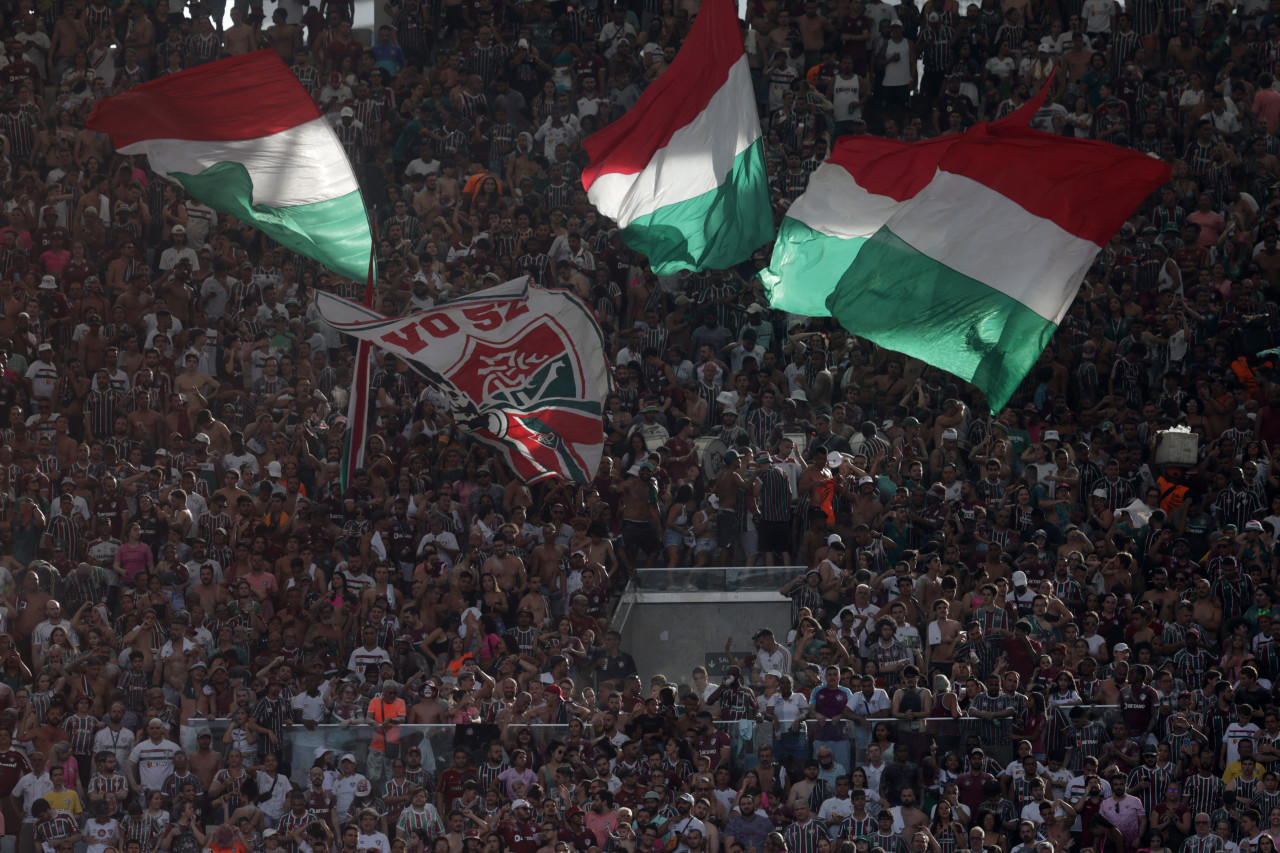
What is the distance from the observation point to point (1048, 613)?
18.0 m

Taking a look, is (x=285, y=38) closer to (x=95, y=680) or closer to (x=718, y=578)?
(x=718, y=578)

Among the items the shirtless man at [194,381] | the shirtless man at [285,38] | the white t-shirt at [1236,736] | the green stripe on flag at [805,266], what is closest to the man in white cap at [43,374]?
the shirtless man at [194,381]

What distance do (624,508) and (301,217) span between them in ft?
13.9

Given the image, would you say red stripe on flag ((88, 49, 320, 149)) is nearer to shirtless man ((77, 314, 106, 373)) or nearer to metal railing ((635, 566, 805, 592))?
shirtless man ((77, 314, 106, 373))

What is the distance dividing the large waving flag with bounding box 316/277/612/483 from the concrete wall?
190 centimetres

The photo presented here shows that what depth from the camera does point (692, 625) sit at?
1977 cm

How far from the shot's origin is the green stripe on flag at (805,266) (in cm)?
1694

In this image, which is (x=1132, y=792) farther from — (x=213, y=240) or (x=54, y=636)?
(x=213, y=240)

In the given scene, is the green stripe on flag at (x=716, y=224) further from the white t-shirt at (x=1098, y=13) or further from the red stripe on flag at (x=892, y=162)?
the white t-shirt at (x=1098, y=13)

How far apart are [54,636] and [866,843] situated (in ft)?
23.7

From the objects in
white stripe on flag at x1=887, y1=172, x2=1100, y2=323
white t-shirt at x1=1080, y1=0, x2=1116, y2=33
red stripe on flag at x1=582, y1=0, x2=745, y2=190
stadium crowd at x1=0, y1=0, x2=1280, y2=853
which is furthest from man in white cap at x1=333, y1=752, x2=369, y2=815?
white t-shirt at x1=1080, y1=0, x2=1116, y2=33

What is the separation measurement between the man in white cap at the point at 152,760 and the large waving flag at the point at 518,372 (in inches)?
146

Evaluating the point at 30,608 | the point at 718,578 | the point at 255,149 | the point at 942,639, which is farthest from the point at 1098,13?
the point at 30,608

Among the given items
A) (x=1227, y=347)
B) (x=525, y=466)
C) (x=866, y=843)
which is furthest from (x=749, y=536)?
(x=1227, y=347)
